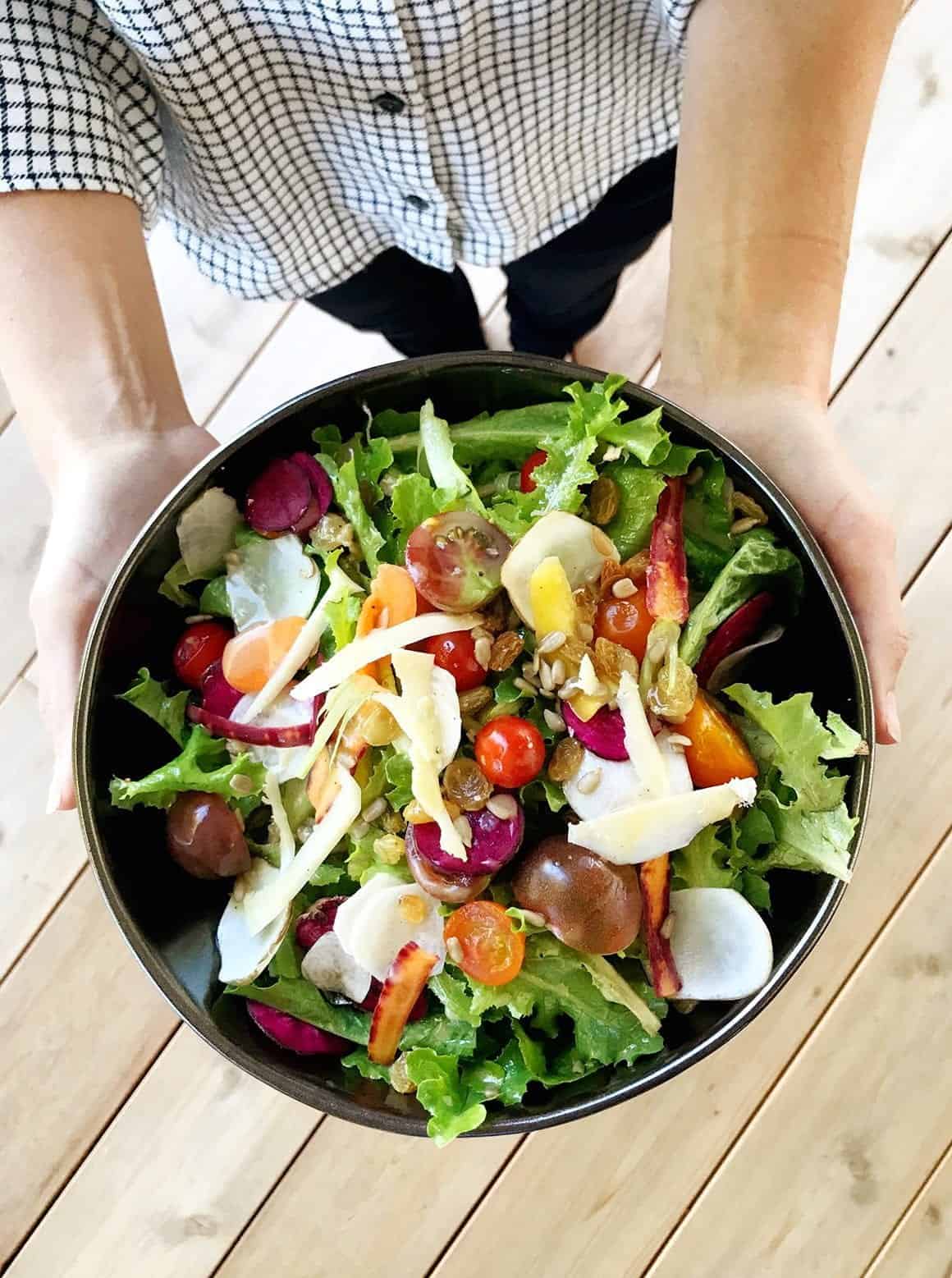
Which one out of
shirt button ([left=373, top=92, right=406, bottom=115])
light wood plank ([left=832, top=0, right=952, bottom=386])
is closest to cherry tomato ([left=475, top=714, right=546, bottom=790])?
shirt button ([left=373, top=92, right=406, bottom=115])

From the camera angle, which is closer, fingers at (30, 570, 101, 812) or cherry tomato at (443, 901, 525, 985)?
cherry tomato at (443, 901, 525, 985)

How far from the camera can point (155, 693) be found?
747 mm

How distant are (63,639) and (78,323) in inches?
9.6

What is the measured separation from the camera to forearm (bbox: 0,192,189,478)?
766mm

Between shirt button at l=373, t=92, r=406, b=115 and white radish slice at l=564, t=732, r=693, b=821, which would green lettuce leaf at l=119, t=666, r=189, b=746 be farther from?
shirt button at l=373, t=92, r=406, b=115

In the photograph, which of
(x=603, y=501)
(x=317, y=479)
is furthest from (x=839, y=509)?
(x=317, y=479)

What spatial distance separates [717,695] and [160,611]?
1.37 feet

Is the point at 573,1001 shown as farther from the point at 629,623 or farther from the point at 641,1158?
the point at 641,1158

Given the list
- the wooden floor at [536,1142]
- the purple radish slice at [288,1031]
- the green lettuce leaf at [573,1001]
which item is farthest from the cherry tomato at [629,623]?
the wooden floor at [536,1142]

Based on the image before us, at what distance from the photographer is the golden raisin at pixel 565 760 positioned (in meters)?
0.72

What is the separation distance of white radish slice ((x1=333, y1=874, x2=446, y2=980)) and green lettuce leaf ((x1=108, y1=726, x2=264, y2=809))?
0.11 metres

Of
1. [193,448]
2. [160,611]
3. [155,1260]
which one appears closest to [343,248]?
[193,448]

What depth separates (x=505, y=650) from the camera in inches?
28.7

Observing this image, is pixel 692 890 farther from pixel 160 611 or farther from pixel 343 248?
pixel 343 248
